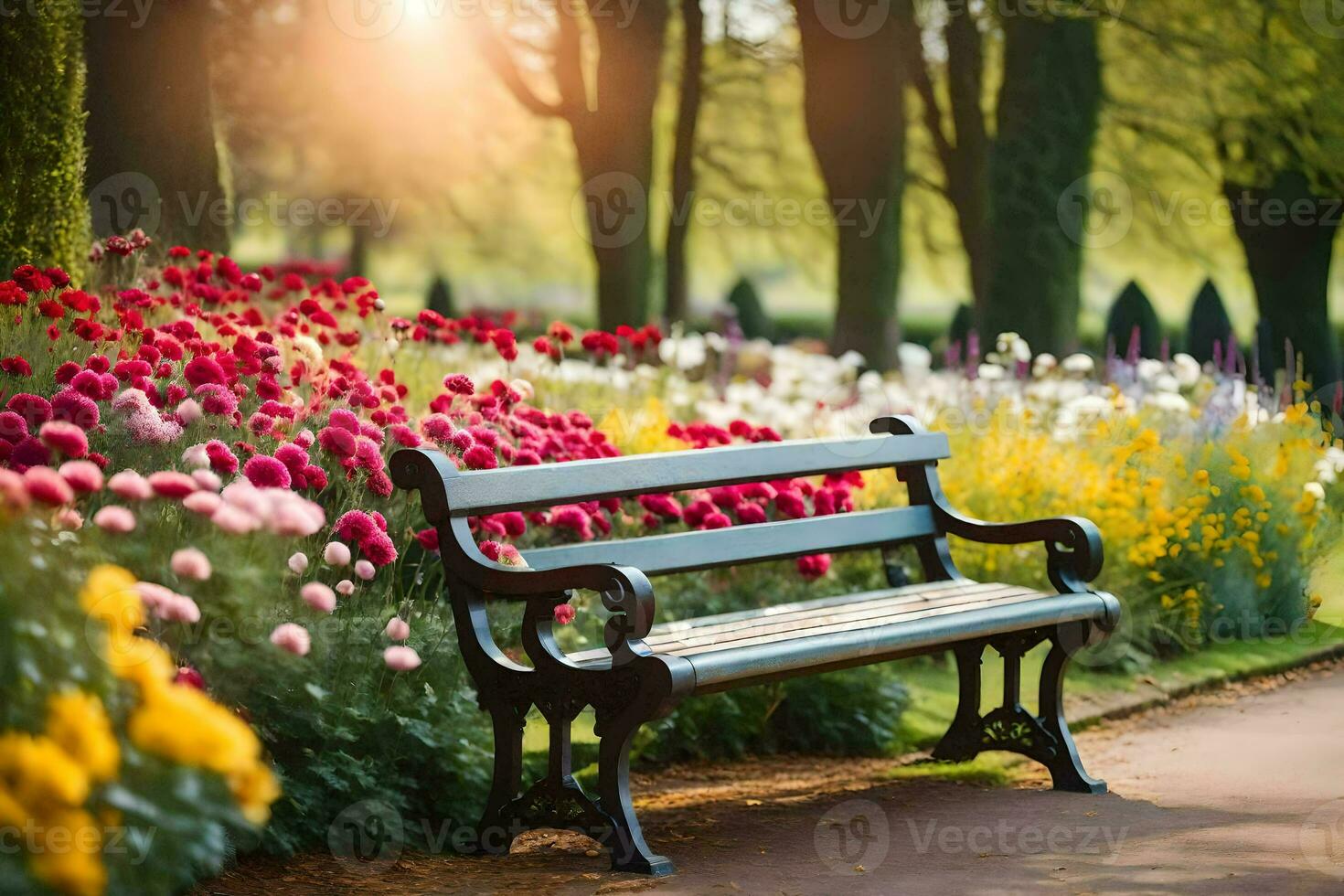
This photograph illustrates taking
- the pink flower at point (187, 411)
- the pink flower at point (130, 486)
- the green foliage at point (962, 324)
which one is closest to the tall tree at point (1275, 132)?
the green foliage at point (962, 324)

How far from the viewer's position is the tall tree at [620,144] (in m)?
12.2

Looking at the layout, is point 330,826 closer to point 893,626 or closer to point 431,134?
point 893,626

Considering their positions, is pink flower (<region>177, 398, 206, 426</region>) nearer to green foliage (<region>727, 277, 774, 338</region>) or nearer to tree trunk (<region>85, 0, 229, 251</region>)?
tree trunk (<region>85, 0, 229, 251</region>)

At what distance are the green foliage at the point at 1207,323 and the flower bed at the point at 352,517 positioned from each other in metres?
4.29

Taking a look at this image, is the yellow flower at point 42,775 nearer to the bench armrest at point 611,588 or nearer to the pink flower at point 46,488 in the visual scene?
the pink flower at point 46,488

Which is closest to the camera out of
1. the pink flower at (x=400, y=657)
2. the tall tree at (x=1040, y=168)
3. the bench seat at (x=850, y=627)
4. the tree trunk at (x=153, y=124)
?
the pink flower at (x=400, y=657)

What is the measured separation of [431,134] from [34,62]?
17216 mm

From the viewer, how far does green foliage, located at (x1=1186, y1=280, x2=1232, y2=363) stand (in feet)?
44.3

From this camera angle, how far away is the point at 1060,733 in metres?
5.04

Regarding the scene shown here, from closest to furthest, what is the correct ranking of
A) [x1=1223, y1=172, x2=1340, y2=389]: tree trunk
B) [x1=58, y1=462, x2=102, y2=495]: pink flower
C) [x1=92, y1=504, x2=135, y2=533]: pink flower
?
[x1=58, y1=462, x2=102, y2=495]: pink flower
[x1=92, y1=504, x2=135, y2=533]: pink flower
[x1=1223, y1=172, x2=1340, y2=389]: tree trunk

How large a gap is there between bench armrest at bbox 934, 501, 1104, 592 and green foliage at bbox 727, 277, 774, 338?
1644 centimetres

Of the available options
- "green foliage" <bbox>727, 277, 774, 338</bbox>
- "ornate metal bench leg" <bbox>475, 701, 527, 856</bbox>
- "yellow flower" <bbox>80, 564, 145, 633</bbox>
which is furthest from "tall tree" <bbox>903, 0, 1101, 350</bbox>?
"yellow flower" <bbox>80, 564, 145, 633</bbox>

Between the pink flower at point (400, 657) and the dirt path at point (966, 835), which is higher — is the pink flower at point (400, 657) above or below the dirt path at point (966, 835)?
above

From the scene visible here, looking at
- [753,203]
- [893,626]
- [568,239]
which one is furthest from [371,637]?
[568,239]
